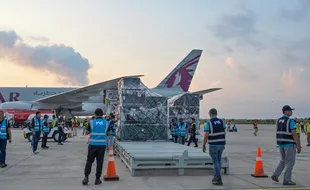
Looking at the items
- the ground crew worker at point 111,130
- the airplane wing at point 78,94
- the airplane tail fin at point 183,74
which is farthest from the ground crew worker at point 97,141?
the airplane tail fin at point 183,74

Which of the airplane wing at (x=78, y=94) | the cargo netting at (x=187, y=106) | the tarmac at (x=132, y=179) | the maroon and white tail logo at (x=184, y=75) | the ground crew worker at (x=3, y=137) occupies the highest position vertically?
the maroon and white tail logo at (x=184, y=75)

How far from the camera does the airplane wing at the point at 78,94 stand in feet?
118

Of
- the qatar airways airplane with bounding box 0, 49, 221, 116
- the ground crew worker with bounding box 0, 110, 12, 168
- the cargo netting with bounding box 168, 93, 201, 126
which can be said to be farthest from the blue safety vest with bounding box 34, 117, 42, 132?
the qatar airways airplane with bounding box 0, 49, 221, 116

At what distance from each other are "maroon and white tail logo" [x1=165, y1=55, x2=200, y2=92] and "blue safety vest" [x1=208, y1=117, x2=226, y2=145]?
27.9 meters

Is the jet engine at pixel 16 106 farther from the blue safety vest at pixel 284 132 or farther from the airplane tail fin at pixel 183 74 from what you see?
the blue safety vest at pixel 284 132

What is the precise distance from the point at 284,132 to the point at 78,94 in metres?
33.2

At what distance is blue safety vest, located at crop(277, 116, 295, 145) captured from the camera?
26.7ft

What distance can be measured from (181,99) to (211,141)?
17121 millimetres

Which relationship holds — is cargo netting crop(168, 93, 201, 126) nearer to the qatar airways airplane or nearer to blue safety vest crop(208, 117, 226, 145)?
the qatar airways airplane

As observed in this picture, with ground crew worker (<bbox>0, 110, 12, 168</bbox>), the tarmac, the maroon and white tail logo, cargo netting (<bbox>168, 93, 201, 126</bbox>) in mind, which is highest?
the maroon and white tail logo

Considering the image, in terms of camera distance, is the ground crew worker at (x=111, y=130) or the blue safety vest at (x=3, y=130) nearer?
the ground crew worker at (x=111, y=130)

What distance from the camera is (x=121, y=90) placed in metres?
16.7

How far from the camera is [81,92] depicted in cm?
3862

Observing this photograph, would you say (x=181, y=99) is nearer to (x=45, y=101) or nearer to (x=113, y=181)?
(x=113, y=181)
